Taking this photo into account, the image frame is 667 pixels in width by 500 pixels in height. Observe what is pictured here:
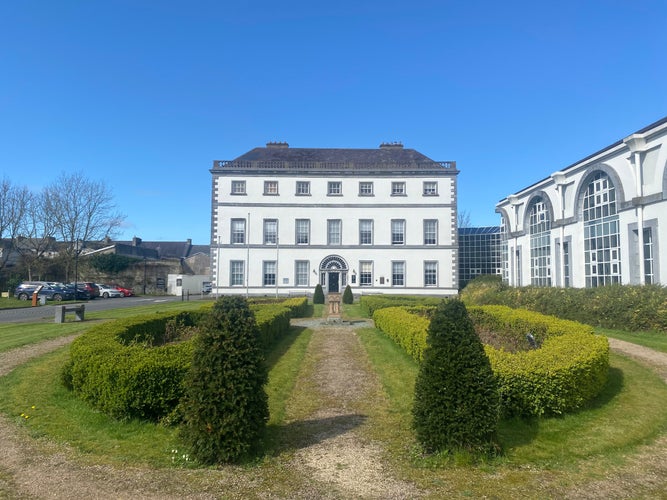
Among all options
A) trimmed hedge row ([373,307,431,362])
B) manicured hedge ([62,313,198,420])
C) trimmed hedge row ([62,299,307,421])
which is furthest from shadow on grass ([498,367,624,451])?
manicured hedge ([62,313,198,420])

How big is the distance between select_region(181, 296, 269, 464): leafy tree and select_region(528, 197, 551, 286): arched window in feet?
92.6

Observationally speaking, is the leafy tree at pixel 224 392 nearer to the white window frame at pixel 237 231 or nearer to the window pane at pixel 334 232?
the window pane at pixel 334 232

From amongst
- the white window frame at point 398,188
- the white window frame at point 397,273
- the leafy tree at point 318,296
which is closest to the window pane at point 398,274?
the white window frame at point 397,273

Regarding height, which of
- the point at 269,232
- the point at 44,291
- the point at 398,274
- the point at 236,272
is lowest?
the point at 44,291

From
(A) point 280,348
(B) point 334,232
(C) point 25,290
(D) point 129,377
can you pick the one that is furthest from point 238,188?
(D) point 129,377

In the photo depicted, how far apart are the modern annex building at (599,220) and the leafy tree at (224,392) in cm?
1985

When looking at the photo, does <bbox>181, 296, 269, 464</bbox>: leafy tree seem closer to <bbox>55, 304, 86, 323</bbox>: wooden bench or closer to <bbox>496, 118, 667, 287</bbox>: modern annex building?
<bbox>55, 304, 86, 323</bbox>: wooden bench

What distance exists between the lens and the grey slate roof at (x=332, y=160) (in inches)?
1421

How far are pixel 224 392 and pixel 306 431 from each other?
1.58m

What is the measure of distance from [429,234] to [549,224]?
9689 millimetres

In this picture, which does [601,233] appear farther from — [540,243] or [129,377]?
[129,377]

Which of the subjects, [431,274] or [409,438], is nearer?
[409,438]

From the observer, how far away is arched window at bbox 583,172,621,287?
22.2 m

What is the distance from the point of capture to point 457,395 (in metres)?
4.71
